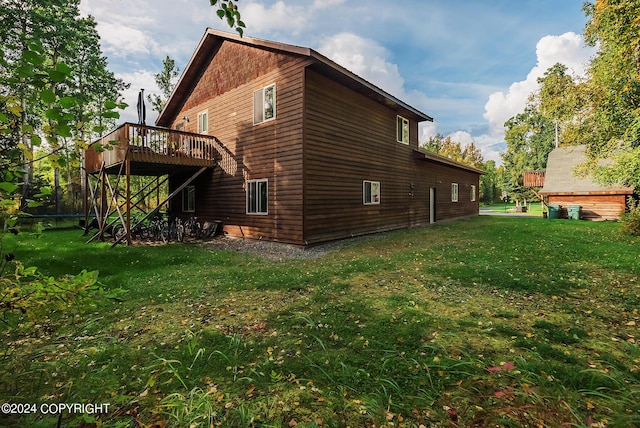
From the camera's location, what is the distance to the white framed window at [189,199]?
15905 millimetres

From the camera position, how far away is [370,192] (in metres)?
13.7

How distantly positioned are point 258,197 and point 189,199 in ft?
20.6

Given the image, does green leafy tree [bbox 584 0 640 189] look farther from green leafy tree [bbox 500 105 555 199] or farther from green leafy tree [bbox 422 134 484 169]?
green leafy tree [bbox 422 134 484 169]

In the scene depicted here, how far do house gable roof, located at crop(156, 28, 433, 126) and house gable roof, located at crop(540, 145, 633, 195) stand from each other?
13.6 m

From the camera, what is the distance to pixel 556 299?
17.0 ft

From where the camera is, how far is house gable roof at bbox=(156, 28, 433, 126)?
1041cm

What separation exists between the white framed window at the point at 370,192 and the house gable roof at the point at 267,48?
3961 millimetres

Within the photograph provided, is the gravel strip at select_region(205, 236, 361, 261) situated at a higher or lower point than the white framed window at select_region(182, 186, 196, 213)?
lower

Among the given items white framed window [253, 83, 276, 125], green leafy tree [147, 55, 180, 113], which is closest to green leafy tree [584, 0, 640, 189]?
white framed window [253, 83, 276, 125]

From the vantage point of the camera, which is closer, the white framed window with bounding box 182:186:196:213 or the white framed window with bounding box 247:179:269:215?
the white framed window with bounding box 247:179:269:215

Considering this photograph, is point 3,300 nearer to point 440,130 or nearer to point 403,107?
point 403,107

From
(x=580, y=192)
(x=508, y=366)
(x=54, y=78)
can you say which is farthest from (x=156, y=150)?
(x=580, y=192)

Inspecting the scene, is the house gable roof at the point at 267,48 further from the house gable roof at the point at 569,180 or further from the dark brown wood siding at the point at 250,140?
the house gable roof at the point at 569,180

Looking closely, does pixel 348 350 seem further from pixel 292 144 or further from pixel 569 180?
pixel 569 180
